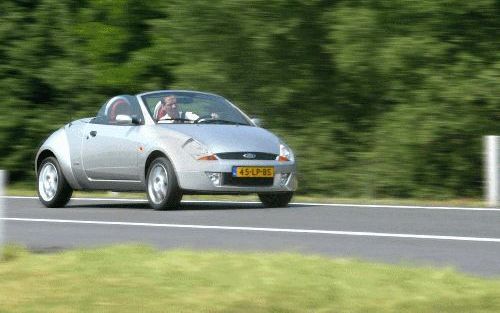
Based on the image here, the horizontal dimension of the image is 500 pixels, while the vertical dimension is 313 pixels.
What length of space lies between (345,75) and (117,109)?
6.05 m

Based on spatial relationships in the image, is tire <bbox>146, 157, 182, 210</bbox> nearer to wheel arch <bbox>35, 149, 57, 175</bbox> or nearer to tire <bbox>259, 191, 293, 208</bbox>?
tire <bbox>259, 191, 293, 208</bbox>

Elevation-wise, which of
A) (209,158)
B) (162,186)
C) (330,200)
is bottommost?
(330,200)

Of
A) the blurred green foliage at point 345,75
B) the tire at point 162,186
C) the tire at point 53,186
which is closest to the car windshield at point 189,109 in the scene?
the tire at point 162,186

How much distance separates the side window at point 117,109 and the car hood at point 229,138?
827mm

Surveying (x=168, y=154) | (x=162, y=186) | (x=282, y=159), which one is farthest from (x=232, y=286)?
(x=282, y=159)

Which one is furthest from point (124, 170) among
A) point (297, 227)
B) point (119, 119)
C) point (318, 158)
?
point (318, 158)

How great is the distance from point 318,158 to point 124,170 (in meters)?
5.69

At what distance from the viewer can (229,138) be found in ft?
51.9

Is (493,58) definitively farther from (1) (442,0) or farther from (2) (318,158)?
(2) (318,158)

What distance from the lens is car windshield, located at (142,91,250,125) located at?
16344mm

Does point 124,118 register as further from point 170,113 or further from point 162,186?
point 162,186

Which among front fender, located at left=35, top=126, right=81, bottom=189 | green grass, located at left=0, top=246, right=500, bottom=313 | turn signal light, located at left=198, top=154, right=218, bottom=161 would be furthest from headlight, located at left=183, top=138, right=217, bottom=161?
green grass, located at left=0, top=246, right=500, bottom=313

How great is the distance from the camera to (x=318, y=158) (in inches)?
850

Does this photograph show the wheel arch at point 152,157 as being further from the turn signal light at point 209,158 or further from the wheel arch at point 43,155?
the wheel arch at point 43,155
